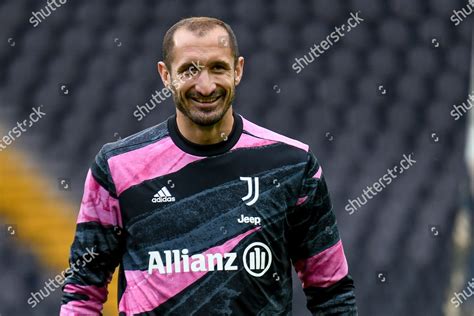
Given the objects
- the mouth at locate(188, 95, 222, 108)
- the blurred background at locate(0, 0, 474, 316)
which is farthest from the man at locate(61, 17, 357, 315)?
the blurred background at locate(0, 0, 474, 316)

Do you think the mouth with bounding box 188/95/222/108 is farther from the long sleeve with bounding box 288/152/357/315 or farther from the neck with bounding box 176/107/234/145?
the long sleeve with bounding box 288/152/357/315

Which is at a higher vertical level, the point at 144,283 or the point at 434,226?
the point at 144,283

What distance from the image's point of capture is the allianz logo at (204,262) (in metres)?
2.25

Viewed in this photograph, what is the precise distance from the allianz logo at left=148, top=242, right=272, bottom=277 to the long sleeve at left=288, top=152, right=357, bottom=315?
0.13m

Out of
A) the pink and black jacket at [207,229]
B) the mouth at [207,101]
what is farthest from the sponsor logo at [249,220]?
the mouth at [207,101]

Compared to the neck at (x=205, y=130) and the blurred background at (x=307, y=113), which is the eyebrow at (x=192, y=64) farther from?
the blurred background at (x=307, y=113)

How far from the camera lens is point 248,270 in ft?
7.41

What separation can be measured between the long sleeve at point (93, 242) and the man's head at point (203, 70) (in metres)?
0.25

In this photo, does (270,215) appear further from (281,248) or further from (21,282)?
(21,282)

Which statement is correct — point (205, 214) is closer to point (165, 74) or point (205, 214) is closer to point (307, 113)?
point (165, 74)

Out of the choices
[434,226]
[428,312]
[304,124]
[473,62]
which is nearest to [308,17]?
[304,124]

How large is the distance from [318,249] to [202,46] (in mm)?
534

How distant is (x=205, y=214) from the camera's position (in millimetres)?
2289

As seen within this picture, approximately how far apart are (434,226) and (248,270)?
5.92ft
